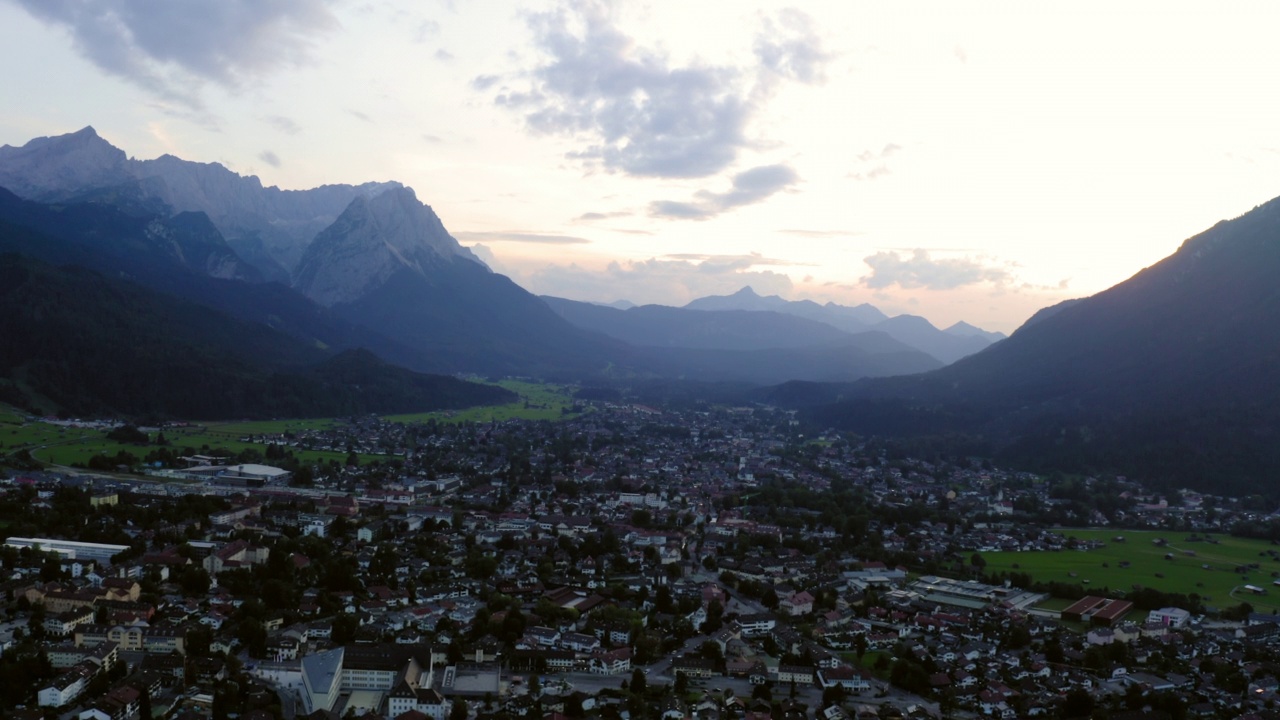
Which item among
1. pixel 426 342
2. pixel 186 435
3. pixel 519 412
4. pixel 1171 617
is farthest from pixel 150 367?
pixel 426 342

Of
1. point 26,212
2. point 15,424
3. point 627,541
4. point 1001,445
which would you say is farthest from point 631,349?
point 627,541

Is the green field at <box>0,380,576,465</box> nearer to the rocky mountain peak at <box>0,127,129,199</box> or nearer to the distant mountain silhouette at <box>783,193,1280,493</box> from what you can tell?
the distant mountain silhouette at <box>783,193,1280,493</box>

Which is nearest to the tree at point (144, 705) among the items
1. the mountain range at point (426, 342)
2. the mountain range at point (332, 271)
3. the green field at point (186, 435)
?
the green field at point (186, 435)

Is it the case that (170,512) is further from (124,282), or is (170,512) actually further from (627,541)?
(124,282)

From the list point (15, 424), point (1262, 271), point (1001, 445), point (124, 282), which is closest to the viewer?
point (15, 424)

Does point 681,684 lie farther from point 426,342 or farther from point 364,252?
point 364,252

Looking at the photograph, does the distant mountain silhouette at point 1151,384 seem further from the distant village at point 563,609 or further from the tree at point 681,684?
the tree at point 681,684

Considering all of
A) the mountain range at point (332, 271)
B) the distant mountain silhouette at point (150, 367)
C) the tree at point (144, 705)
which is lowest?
the tree at point (144, 705)
